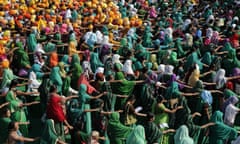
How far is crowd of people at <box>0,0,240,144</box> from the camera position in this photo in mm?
8711

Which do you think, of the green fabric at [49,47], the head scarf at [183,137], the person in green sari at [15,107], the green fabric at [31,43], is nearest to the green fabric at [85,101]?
the person in green sari at [15,107]

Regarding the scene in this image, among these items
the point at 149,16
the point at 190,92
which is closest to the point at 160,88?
the point at 190,92

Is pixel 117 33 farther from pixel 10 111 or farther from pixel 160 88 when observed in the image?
pixel 10 111

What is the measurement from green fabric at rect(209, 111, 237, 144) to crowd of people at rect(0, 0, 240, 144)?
0.02m

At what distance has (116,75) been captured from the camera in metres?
10.7

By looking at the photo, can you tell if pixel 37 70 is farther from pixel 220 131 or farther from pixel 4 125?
pixel 220 131

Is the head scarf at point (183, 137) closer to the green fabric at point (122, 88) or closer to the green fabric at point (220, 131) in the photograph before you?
the green fabric at point (220, 131)

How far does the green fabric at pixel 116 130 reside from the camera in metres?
8.59

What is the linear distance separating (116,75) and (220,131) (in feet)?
9.15

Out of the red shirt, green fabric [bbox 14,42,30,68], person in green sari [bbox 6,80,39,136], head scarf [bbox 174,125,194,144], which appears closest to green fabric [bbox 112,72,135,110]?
the red shirt

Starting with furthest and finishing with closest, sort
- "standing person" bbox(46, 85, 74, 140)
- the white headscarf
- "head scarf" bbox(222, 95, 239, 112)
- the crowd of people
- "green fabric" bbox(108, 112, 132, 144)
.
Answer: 1. the white headscarf
2. "head scarf" bbox(222, 95, 239, 112)
3. "standing person" bbox(46, 85, 74, 140)
4. the crowd of people
5. "green fabric" bbox(108, 112, 132, 144)

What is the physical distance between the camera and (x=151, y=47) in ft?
45.4

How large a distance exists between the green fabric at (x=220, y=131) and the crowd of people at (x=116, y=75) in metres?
0.02

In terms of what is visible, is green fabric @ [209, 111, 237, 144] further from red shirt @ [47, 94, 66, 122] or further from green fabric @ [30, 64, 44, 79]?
green fabric @ [30, 64, 44, 79]
